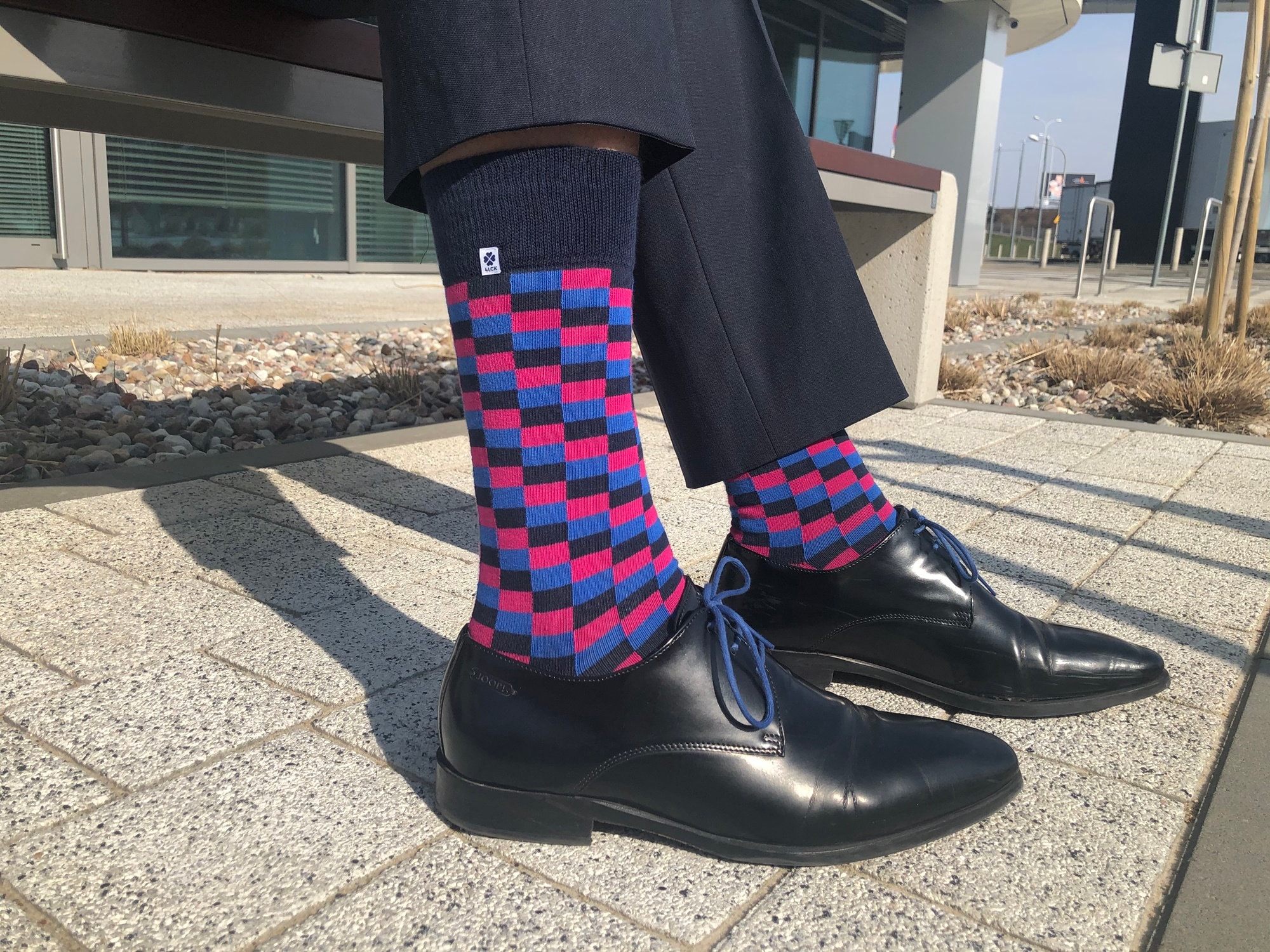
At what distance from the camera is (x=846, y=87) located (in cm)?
1309

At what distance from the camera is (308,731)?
40.3 inches

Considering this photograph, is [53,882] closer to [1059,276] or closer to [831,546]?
[831,546]

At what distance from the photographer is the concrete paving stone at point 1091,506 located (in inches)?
77.8

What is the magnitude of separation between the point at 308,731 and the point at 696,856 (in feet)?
1.45

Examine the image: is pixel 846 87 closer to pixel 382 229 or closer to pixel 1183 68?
pixel 382 229

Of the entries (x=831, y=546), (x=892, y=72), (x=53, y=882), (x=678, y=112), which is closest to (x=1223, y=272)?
(x=831, y=546)

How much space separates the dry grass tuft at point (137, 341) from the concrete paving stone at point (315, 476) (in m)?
1.80

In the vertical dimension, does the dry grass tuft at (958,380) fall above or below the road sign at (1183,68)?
below

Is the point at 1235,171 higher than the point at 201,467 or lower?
higher

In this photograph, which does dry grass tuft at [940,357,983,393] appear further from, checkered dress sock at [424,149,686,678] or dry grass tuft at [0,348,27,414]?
checkered dress sock at [424,149,686,678]

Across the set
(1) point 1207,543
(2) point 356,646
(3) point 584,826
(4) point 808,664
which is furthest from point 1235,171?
(3) point 584,826

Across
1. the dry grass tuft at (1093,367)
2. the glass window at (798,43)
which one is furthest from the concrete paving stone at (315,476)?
the glass window at (798,43)

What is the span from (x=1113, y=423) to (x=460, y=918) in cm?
303

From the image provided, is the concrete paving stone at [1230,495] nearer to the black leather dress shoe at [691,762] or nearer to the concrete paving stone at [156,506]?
the black leather dress shoe at [691,762]
